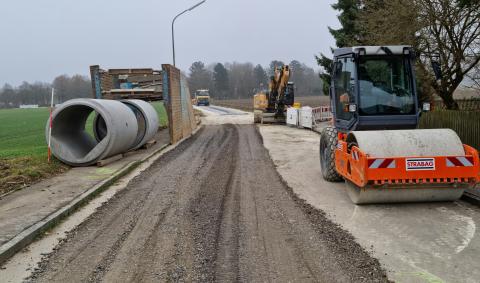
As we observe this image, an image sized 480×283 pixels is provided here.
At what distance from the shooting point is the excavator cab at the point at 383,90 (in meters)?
8.33

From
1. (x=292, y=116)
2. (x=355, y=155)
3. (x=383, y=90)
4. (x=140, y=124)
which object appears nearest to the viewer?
(x=355, y=155)

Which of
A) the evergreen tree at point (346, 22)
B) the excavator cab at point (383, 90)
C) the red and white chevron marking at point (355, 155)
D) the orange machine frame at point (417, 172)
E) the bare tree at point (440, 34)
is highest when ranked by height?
the evergreen tree at point (346, 22)

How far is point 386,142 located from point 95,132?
11.0 m

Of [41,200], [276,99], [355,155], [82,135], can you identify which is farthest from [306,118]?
[41,200]

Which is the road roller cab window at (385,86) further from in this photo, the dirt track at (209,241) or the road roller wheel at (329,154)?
the dirt track at (209,241)

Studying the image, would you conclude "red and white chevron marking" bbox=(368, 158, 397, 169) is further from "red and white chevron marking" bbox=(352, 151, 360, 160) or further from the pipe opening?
the pipe opening

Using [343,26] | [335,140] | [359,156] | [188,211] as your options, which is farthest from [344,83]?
[343,26]

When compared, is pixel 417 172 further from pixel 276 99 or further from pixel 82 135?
pixel 276 99

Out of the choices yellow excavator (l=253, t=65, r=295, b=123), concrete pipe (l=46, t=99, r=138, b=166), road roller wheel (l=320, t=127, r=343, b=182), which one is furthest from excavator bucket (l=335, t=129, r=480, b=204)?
yellow excavator (l=253, t=65, r=295, b=123)

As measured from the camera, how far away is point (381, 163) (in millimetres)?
6793

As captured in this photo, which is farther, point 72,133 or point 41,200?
point 72,133

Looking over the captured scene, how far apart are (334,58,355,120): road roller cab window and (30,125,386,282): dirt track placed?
6.39ft

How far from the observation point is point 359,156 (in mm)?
7020

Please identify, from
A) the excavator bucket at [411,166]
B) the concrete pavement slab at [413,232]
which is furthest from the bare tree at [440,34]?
the concrete pavement slab at [413,232]
